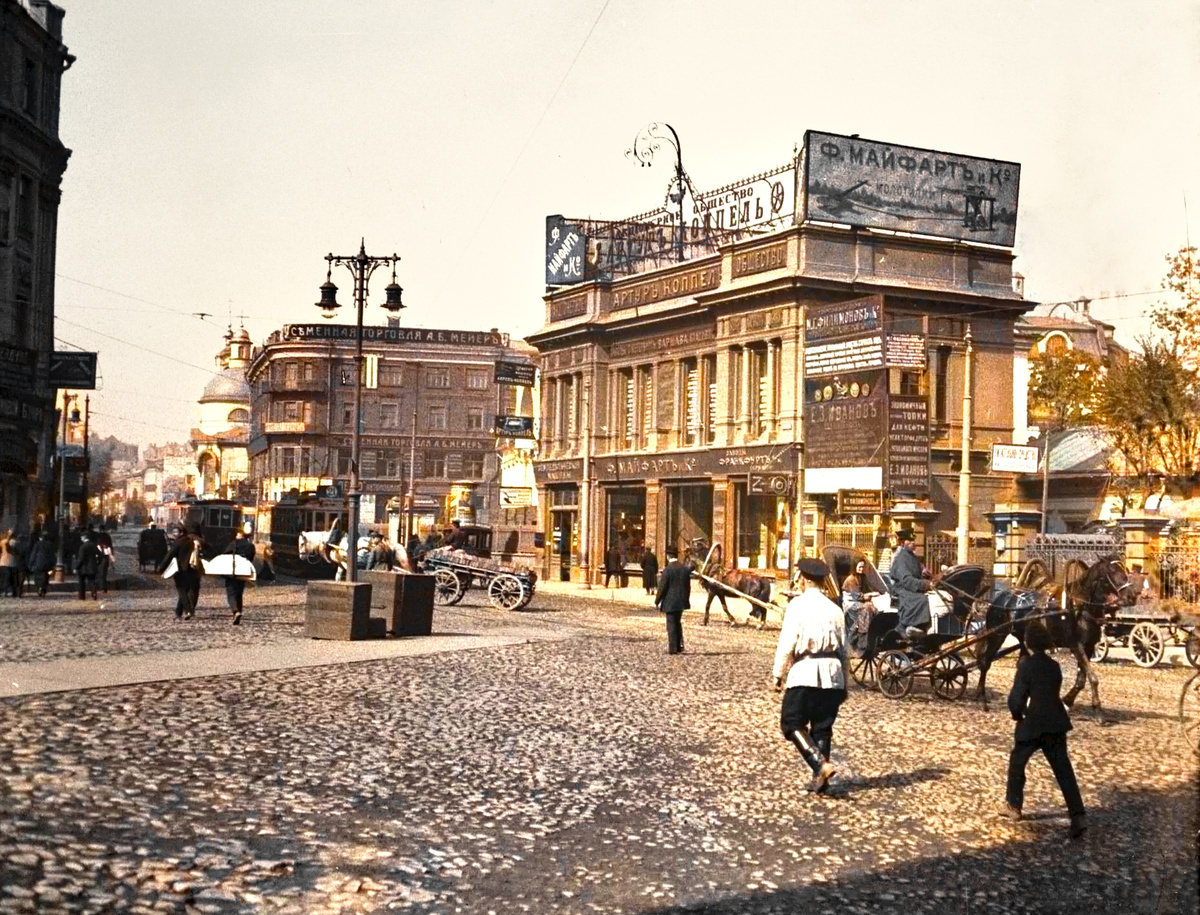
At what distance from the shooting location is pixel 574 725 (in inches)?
556

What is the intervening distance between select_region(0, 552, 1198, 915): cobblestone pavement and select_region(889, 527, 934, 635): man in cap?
0.94 m

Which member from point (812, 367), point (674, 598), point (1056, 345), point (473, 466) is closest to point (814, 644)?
point (674, 598)

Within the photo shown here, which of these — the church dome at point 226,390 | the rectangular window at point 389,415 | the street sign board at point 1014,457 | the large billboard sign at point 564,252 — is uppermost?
the church dome at point 226,390

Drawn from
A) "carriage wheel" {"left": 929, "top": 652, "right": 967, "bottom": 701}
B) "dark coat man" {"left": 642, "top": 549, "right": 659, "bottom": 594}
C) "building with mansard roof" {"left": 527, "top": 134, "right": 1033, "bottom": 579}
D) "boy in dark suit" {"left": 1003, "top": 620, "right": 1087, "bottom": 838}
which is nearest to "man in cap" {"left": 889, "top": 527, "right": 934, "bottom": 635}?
"carriage wheel" {"left": 929, "top": 652, "right": 967, "bottom": 701}

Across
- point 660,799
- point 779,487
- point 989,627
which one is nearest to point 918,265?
point 779,487

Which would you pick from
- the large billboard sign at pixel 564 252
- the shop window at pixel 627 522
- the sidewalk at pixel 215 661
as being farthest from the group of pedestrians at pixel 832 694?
the large billboard sign at pixel 564 252

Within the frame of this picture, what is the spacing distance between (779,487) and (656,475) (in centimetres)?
767

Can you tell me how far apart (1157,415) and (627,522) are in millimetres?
19018

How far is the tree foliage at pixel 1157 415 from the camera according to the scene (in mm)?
40875

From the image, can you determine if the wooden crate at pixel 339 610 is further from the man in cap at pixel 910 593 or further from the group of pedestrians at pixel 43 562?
the group of pedestrians at pixel 43 562

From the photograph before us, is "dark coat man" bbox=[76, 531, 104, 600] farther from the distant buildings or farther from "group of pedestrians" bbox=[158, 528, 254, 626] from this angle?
the distant buildings

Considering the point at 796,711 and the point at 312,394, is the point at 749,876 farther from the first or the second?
the point at 312,394

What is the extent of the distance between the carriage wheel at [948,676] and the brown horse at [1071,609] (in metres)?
0.24

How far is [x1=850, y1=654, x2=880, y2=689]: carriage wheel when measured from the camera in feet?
60.2
